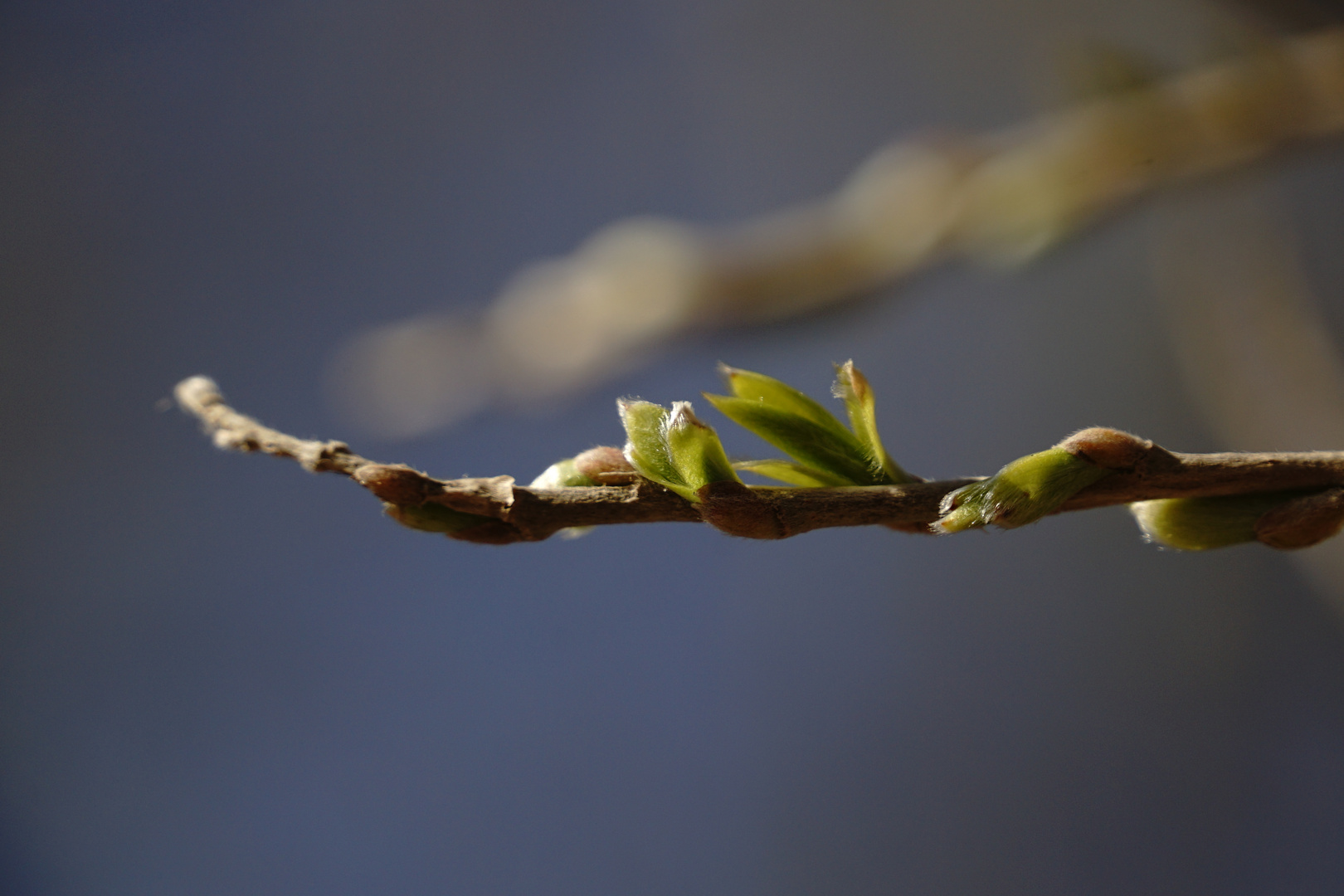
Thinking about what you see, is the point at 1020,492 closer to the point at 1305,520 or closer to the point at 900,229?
the point at 1305,520

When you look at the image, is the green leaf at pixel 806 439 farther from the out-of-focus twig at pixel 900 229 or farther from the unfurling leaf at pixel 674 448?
the out-of-focus twig at pixel 900 229

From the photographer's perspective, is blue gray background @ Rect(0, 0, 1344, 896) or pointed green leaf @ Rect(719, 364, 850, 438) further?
blue gray background @ Rect(0, 0, 1344, 896)

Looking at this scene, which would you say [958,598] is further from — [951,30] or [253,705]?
[253,705]

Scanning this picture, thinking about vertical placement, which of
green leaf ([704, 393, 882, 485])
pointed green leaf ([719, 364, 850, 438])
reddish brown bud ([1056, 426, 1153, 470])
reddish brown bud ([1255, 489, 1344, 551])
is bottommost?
reddish brown bud ([1255, 489, 1344, 551])

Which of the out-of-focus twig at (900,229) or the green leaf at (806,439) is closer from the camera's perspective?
the green leaf at (806,439)

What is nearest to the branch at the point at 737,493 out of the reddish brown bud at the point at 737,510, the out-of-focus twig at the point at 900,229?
the reddish brown bud at the point at 737,510

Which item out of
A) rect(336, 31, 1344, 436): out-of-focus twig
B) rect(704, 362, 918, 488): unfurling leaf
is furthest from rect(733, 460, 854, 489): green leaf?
rect(336, 31, 1344, 436): out-of-focus twig

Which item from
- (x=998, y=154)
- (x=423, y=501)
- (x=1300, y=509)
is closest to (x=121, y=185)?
(x=998, y=154)

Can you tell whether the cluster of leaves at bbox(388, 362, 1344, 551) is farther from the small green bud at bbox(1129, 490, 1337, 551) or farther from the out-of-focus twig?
the out-of-focus twig

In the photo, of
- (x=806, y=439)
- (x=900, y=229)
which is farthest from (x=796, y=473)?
(x=900, y=229)
